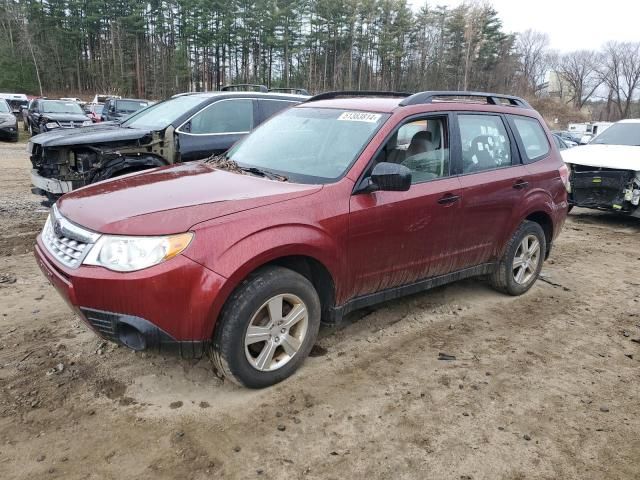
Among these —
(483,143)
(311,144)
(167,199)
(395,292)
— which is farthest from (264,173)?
(483,143)

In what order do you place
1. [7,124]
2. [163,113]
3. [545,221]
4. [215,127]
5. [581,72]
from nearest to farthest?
[545,221], [215,127], [163,113], [7,124], [581,72]

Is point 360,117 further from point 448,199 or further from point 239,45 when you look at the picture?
point 239,45

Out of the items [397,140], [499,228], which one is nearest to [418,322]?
[499,228]

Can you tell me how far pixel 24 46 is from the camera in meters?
51.8

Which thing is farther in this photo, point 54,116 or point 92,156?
point 54,116

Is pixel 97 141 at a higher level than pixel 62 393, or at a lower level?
higher

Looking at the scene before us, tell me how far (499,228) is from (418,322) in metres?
1.16

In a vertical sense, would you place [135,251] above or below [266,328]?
above

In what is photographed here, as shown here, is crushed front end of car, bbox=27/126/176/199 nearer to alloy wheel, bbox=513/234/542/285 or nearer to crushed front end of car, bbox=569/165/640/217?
alloy wheel, bbox=513/234/542/285

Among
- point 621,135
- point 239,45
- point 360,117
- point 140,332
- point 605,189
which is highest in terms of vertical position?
point 239,45

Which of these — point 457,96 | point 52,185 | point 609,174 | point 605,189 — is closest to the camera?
point 457,96

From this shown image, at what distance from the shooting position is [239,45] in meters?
54.3

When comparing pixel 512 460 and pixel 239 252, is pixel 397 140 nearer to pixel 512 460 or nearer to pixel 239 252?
pixel 239 252

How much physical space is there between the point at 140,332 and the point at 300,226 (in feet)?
3.67
